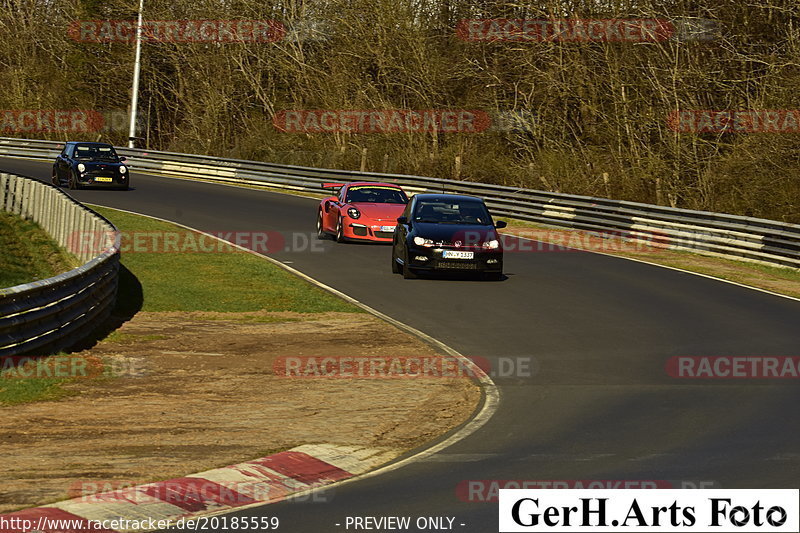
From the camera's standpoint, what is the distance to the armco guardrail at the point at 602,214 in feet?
84.9

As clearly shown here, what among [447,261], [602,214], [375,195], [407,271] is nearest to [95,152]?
[375,195]

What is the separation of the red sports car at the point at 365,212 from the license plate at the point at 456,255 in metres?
4.49

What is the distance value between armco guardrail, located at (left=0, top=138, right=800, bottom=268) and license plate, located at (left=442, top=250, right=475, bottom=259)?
307 inches

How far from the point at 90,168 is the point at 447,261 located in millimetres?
19695

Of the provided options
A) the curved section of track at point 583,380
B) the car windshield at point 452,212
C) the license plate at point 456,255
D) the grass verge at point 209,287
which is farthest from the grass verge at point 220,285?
the car windshield at point 452,212

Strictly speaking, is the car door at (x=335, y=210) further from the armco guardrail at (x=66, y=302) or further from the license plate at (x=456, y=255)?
the armco guardrail at (x=66, y=302)

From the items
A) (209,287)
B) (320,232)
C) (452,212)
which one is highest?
(452,212)

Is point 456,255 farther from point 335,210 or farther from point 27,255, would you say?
point 27,255

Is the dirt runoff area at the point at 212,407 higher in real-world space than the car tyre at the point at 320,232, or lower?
lower

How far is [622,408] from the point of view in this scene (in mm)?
11898

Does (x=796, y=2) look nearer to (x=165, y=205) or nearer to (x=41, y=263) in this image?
(x=165, y=205)

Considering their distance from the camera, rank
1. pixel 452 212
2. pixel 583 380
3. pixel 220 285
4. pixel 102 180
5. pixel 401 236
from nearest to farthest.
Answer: pixel 583 380 < pixel 220 285 < pixel 401 236 < pixel 452 212 < pixel 102 180

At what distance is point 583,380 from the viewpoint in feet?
44.2

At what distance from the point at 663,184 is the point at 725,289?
45.6 ft
